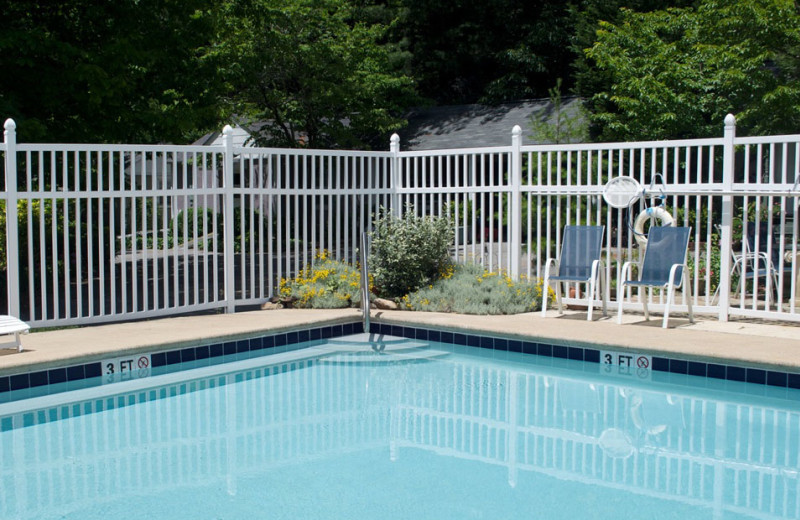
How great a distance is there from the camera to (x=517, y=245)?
31.3 ft

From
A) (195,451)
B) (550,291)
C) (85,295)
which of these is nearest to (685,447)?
(195,451)

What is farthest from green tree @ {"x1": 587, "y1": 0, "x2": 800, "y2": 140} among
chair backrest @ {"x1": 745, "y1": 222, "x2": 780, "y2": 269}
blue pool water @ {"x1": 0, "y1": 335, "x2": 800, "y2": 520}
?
blue pool water @ {"x1": 0, "y1": 335, "x2": 800, "y2": 520}

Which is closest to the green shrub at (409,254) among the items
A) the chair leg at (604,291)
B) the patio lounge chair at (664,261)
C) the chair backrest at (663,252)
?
the chair leg at (604,291)

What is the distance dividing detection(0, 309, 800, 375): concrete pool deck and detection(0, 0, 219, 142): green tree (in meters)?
3.60

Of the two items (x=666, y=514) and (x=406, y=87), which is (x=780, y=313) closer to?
(x=666, y=514)

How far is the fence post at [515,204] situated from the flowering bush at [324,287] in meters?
1.82

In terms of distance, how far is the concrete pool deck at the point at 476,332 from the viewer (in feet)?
21.2

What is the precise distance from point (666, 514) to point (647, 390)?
269 cm

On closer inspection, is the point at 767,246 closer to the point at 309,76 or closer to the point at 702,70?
the point at 702,70

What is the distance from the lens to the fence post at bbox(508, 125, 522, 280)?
31.2 ft

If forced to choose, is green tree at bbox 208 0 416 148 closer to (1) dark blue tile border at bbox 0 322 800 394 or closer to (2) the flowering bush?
(2) the flowering bush

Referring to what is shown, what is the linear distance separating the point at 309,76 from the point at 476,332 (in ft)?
43.2

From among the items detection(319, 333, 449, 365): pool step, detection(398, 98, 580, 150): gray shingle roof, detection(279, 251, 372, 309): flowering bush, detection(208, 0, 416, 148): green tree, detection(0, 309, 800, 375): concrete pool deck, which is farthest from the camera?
detection(398, 98, 580, 150): gray shingle roof

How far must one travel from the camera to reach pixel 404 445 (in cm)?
531
